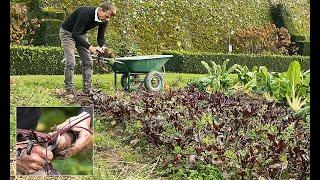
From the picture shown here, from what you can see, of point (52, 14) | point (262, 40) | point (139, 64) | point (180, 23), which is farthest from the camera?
point (180, 23)

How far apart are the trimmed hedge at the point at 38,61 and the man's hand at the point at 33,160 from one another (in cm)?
417

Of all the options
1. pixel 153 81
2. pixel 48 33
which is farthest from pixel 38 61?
pixel 153 81

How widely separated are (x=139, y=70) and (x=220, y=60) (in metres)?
2.37

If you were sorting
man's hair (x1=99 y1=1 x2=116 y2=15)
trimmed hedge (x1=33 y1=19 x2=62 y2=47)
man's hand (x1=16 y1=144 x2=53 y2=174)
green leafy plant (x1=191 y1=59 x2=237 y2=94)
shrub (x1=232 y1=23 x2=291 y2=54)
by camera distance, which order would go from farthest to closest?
shrub (x1=232 y1=23 x2=291 y2=54) < trimmed hedge (x1=33 y1=19 x2=62 y2=47) < green leafy plant (x1=191 y1=59 x2=237 y2=94) < man's hair (x1=99 y1=1 x2=116 y2=15) < man's hand (x1=16 y1=144 x2=53 y2=174)

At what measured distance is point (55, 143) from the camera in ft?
10.4

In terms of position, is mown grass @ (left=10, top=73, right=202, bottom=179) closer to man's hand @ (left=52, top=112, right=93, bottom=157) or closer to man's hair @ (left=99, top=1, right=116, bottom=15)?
man's hand @ (left=52, top=112, right=93, bottom=157)

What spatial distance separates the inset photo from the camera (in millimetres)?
3182

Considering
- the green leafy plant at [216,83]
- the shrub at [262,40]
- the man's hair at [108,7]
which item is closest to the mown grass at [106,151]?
the man's hair at [108,7]

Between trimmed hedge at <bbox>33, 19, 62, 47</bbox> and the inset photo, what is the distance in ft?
17.9

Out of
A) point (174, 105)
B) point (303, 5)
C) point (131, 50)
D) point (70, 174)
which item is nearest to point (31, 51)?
point (131, 50)

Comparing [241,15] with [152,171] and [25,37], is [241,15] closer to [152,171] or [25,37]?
[25,37]

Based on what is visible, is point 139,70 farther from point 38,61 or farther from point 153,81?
point 38,61

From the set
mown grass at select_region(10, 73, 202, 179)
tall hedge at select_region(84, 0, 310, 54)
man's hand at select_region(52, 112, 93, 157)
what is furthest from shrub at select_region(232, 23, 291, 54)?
man's hand at select_region(52, 112, 93, 157)

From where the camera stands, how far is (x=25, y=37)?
903cm
